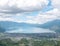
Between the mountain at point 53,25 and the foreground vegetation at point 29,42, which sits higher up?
the mountain at point 53,25

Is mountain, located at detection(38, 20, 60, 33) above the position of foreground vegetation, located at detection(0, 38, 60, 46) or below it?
above

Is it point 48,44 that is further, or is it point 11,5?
point 11,5

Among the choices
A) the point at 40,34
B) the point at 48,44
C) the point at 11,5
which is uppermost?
the point at 11,5

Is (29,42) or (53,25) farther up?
(53,25)

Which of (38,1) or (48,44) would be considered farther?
(38,1)

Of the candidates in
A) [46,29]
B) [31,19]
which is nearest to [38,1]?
[31,19]

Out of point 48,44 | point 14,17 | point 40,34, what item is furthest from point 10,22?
point 48,44

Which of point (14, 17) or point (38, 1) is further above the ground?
point (38, 1)

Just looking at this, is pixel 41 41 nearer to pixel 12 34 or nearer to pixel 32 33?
pixel 32 33

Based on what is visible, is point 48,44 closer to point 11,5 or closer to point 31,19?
point 31,19
